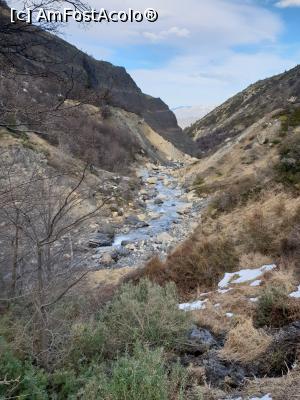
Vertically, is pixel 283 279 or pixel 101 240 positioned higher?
pixel 283 279

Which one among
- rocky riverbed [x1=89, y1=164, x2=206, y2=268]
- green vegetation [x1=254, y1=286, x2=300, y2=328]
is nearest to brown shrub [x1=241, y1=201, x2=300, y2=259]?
green vegetation [x1=254, y1=286, x2=300, y2=328]

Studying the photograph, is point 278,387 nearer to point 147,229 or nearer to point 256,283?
point 256,283

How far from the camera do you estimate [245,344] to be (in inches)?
183

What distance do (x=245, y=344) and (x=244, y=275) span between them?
357 centimetres

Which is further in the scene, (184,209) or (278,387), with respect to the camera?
(184,209)

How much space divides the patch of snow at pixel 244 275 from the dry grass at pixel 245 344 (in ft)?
9.36

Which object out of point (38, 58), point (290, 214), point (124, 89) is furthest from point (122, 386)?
point (124, 89)

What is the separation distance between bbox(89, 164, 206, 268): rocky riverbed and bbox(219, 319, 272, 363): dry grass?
31.5ft

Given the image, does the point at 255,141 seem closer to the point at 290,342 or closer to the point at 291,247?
the point at 291,247

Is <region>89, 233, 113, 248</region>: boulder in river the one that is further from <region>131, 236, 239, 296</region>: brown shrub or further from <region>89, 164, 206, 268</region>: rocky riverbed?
<region>131, 236, 239, 296</region>: brown shrub

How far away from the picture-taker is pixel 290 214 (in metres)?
10.8

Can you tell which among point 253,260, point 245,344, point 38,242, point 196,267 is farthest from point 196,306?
point 38,242

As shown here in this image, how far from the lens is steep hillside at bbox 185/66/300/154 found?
7531cm

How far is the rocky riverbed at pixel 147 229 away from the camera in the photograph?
15745 mm
